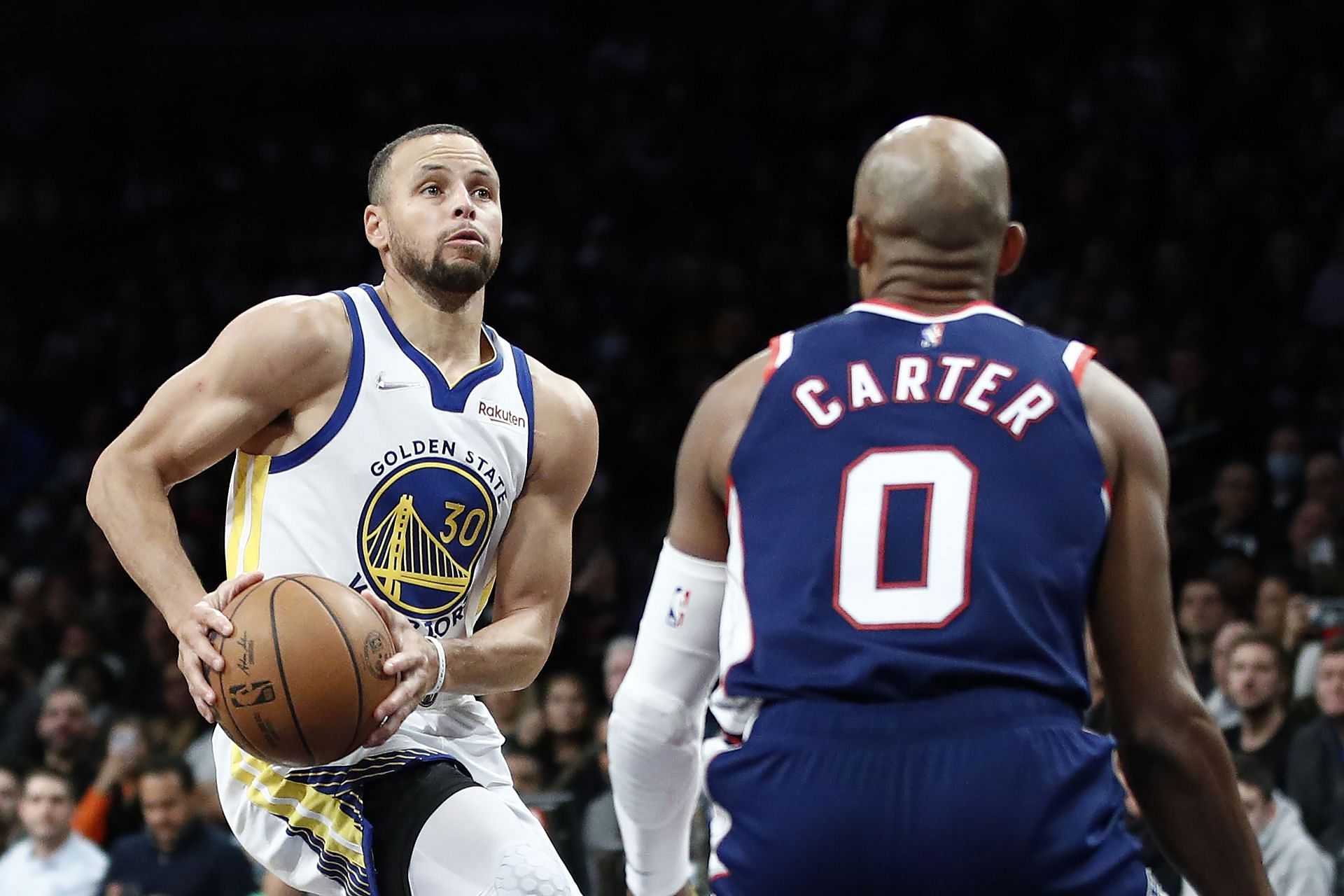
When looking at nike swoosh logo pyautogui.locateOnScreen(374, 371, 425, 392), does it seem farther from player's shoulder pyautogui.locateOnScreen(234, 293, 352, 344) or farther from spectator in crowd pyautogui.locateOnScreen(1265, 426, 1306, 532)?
spectator in crowd pyautogui.locateOnScreen(1265, 426, 1306, 532)

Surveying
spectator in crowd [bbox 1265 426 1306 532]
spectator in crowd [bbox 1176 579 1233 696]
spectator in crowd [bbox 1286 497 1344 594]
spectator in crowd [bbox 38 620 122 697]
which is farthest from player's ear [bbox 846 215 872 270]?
spectator in crowd [bbox 38 620 122 697]

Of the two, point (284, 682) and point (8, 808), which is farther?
point (8, 808)

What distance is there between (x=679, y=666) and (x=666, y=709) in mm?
76

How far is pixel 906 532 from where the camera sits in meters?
2.55

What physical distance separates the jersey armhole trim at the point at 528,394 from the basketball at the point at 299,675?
0.94 m

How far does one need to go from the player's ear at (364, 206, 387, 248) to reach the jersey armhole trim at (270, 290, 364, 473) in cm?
34

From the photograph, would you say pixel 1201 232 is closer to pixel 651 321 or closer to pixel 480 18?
pixel 651 321

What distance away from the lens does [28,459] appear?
13.4 meters

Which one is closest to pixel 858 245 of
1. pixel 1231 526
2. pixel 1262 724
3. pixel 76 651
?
pixel 1262 724

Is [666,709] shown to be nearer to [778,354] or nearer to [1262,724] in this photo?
[778,354]

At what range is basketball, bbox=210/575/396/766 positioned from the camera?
3.52 m

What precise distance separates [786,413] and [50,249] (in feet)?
47.4

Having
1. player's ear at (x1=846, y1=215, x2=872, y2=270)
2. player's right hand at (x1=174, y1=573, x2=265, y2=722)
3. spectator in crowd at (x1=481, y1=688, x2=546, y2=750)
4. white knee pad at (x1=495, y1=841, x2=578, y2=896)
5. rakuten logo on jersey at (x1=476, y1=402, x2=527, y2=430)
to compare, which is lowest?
spectator in crowd at (x1=481, y1=688, x2=546, y2=750)

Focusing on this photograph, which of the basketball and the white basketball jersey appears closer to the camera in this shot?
the basketball
